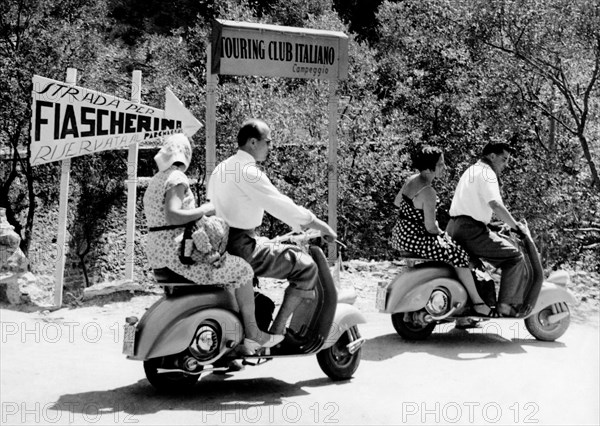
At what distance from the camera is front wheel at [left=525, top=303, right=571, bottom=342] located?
8.45 m

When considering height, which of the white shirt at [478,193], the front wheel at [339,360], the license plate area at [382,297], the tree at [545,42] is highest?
the tree at [545,42]

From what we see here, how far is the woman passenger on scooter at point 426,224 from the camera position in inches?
315

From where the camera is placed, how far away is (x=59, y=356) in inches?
289

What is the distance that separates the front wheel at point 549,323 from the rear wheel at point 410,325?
981 millimetres

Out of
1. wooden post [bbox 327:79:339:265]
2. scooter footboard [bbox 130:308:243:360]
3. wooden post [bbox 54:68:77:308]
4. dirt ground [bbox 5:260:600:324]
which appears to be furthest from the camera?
wooden post [bbox 327:79:339:265]

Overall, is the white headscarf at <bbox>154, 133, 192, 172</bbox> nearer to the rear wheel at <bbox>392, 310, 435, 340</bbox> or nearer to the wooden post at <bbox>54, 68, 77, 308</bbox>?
the rear wheel at <bbox>392, 310, 435, 340</bbox>

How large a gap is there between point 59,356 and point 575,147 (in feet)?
39.7

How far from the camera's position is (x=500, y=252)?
27.0 feet

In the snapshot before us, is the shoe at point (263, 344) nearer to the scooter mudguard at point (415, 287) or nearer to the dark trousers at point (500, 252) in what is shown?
the scooter mudguard at point (415, 287)

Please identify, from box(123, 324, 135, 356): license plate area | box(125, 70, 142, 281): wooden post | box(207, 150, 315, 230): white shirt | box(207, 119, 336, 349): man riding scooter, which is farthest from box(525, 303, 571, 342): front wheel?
box(125, 70, 142, 281): wooden post

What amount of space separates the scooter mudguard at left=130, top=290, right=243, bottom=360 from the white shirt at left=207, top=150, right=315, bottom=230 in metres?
0.55

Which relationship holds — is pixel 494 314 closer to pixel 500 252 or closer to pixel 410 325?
pixel 500 252

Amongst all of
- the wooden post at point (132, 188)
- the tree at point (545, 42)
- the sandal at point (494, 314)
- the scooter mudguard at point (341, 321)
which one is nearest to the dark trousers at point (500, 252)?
the sandal at point (494, 314)

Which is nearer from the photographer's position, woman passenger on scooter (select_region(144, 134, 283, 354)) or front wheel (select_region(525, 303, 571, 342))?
woman passenger on scooter (select_region(144, 134, 283, 354))
